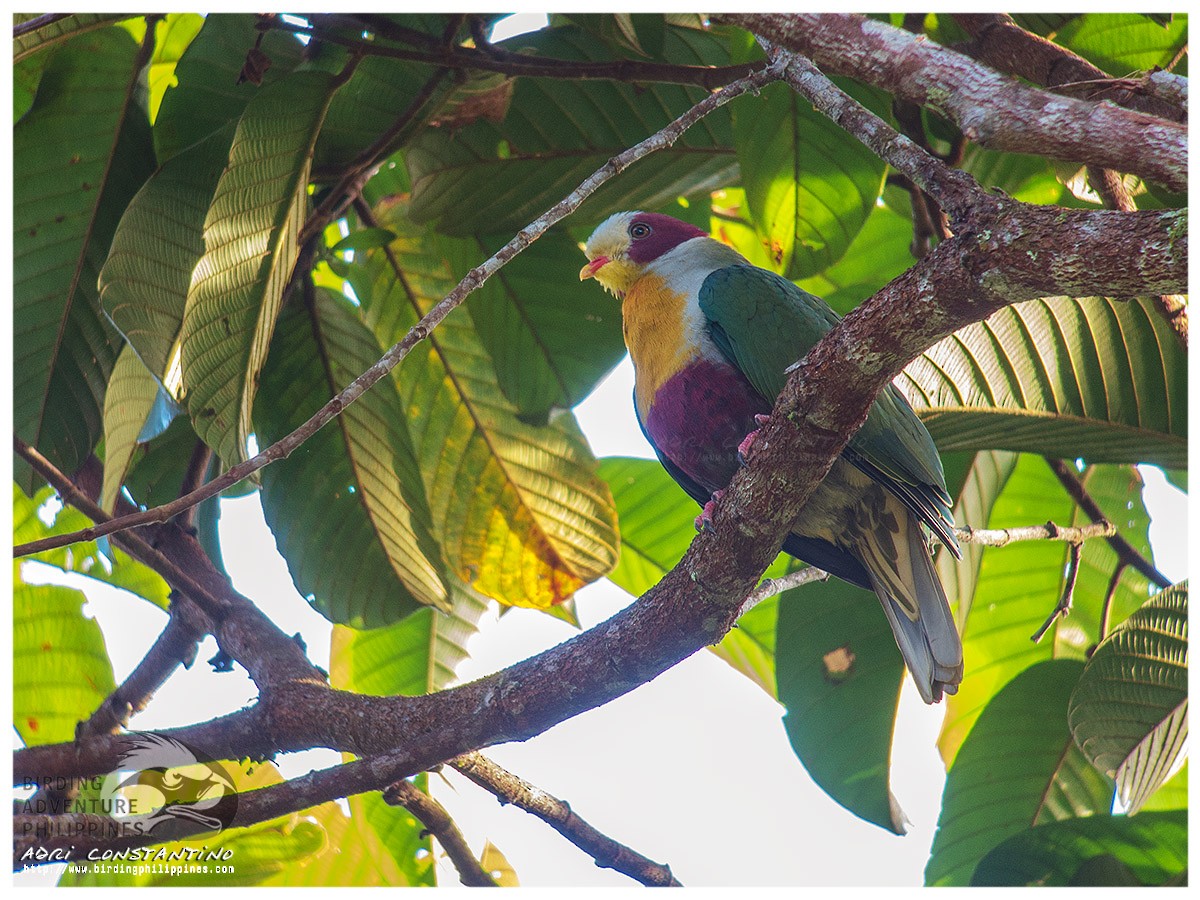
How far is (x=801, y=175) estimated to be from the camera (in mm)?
2828

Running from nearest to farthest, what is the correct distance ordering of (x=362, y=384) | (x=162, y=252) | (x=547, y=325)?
(x=362, y=384) → (x=162, y=252) → (x=547, y=325)

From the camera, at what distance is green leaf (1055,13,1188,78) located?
2691 mm

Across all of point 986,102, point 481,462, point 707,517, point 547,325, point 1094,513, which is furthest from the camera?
point 481,462

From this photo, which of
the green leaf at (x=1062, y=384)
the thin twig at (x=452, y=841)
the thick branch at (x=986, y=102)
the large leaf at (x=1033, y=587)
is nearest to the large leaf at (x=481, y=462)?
the thin twig at (x=452, y=841)

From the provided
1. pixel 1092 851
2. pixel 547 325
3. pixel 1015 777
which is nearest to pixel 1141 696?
pixel 1092 851

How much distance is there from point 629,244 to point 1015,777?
67.6 inches

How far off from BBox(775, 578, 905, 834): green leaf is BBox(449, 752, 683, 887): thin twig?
0.81 meters

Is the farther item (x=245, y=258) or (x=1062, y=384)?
(x=1062, y=384)

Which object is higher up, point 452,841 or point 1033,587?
point 1033,587

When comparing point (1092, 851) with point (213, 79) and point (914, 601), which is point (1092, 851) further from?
point (213, 79)

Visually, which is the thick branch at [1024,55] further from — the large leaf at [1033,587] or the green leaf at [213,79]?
the green leaf at [213,79]

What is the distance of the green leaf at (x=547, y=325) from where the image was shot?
3203mm

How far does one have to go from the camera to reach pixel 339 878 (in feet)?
9.16

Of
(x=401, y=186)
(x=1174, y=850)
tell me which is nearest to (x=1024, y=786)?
(x=1174, y=850)
